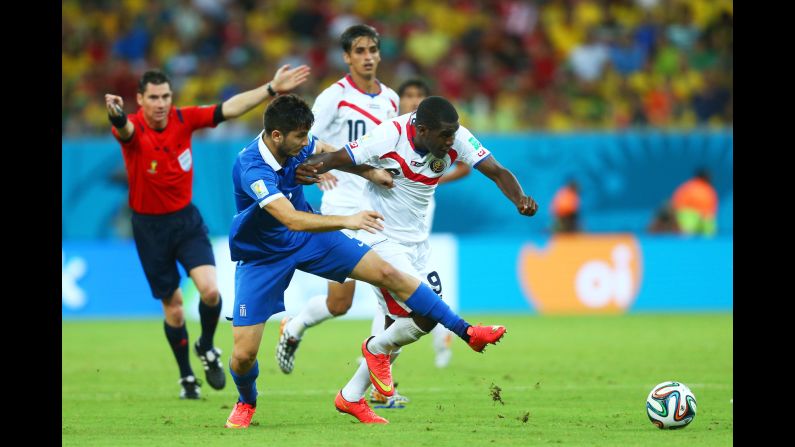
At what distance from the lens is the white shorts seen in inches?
324

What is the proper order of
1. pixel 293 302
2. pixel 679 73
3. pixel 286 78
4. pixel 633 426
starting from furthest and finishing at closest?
pixel 679 73 → pixel 293 302 → pixel 286 78 → pixel 633 426

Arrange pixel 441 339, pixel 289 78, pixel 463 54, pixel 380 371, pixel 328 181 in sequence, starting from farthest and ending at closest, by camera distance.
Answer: pixel 463 54, pixel 441 339, pixel 289 78, pixel 328 181, pixel 380 371

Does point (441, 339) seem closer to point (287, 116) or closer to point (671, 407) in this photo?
point (671, 407)

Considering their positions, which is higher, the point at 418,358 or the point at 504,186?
the point at 504,186

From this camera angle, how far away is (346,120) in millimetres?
10023

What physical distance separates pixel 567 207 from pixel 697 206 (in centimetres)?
215

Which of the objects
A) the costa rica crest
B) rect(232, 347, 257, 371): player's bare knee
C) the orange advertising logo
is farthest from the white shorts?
the orange advertising logo

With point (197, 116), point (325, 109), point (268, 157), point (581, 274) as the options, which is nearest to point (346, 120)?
point (325, 109)

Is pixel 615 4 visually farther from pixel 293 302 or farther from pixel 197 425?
pixel 197 425

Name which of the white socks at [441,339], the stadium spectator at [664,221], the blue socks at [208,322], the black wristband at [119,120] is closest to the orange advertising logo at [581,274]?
the stadium spectator at [664,221]
